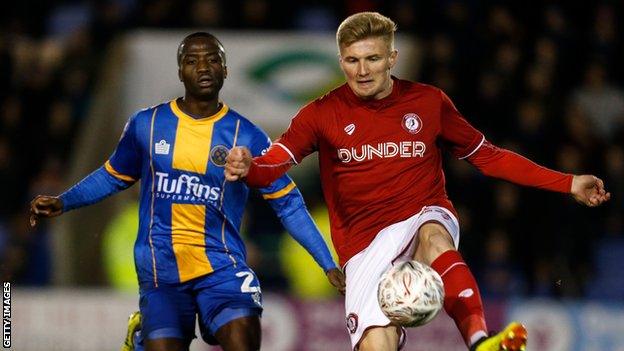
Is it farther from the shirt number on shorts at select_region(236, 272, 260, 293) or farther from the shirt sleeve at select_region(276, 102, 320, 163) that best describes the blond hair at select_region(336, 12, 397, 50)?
the shirt number on shorts at select_region(236, 272, 260, 293)

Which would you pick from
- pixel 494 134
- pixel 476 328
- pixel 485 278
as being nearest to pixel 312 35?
pixel 494 134

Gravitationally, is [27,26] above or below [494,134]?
above

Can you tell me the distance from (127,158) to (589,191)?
2.34 metres

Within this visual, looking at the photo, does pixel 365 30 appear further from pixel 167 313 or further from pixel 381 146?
pixel 167 313

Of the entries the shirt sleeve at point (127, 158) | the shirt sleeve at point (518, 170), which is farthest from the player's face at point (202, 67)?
the shirt sleeve at point (518, 170)

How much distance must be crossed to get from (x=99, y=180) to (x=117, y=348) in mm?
3995

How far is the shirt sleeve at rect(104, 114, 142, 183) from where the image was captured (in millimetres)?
6973

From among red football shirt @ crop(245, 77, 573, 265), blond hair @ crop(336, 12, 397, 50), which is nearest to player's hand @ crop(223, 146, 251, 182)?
red football shirt @ crop(245, 77, 573, 265)

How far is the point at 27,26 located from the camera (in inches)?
543

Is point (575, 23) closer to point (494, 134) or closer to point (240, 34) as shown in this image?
point (494, 134)

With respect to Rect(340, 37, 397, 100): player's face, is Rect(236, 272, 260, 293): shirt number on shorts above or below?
below

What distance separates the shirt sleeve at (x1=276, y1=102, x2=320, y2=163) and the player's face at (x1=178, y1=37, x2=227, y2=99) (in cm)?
48

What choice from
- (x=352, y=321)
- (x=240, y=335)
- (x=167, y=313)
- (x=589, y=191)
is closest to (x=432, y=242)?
(x=352, y=321)

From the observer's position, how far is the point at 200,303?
6.80 m
